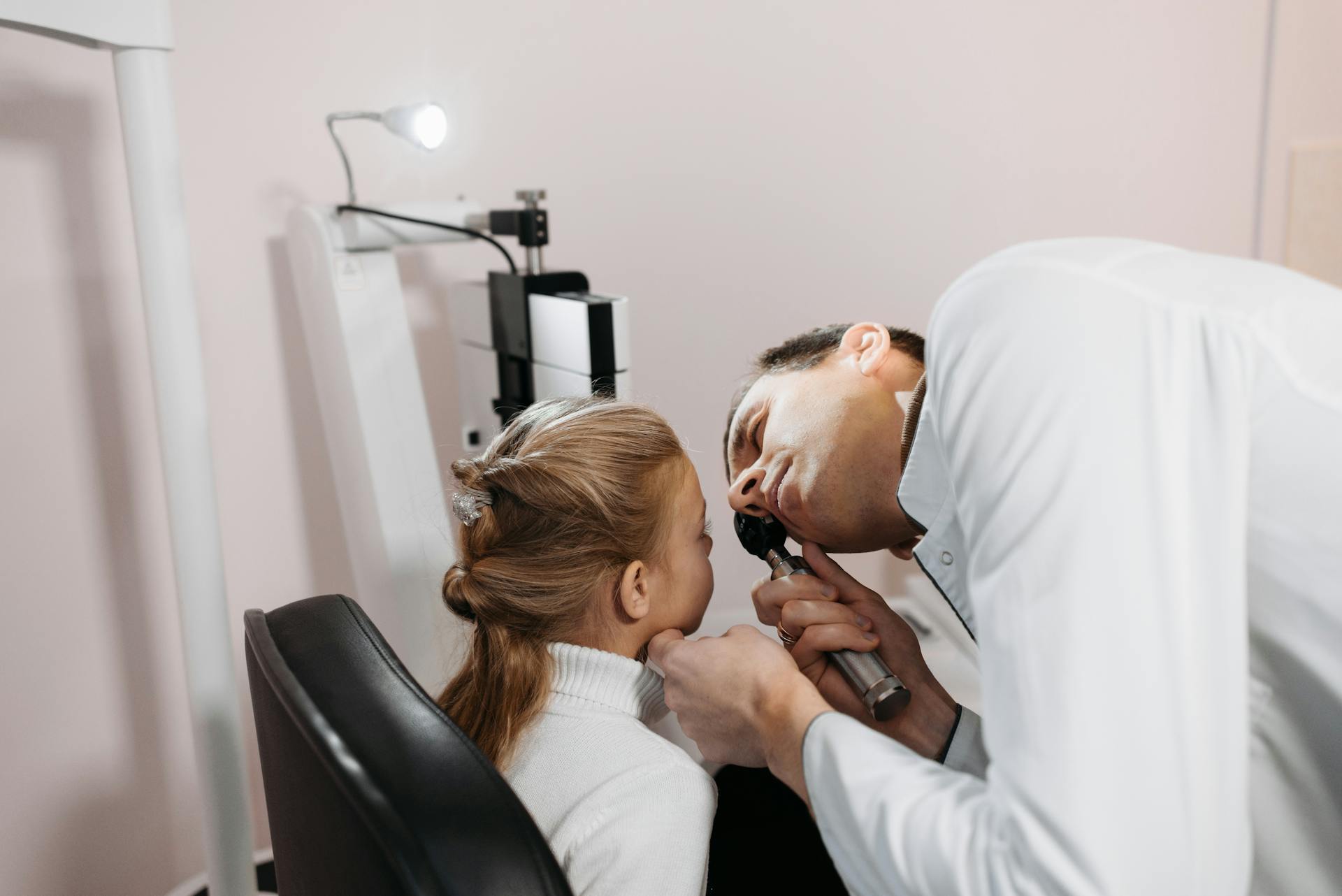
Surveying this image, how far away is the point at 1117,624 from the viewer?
610 millimetres

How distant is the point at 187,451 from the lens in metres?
1.22

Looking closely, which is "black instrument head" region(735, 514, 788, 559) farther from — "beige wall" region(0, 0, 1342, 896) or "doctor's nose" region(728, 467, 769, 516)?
"beige wall" region(0, 0, 1342, 896)

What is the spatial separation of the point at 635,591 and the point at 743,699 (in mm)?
192

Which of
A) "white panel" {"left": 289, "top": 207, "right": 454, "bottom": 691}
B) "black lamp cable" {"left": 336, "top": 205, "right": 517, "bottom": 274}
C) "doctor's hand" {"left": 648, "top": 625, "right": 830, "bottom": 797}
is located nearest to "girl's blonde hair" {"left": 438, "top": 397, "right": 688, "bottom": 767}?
"doctor's hand" {"left": 648, "top": 625, "right": 830, "bottom": 797}

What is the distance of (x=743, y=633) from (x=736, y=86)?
1129 mm

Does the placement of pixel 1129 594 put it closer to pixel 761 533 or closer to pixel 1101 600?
pixel 1101 600

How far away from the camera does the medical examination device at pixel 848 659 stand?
0.98m

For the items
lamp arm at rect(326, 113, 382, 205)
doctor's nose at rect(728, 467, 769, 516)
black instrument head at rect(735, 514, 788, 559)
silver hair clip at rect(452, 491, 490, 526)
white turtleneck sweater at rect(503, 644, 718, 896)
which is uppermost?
lamp arm at rect(326, 113, 382, 205)

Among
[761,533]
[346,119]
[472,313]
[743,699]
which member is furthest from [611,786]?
[346,119]

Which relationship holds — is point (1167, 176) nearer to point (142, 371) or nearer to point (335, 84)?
point (335, 84)

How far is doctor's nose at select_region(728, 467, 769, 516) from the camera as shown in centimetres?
118

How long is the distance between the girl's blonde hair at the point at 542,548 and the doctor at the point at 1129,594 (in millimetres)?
270

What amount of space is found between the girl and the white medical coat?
25cm

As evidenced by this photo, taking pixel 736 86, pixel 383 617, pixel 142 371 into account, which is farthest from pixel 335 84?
pixel 383 617
